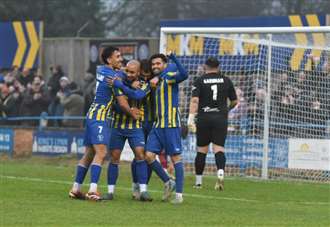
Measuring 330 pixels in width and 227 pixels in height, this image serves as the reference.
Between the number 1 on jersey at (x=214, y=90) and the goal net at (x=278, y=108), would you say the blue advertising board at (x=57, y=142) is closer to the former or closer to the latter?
the goal net at (x=278, y=108)

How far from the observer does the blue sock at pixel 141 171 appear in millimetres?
13750

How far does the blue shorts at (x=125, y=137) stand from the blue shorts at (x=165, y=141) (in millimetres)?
153

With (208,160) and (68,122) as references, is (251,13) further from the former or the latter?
(208,160)

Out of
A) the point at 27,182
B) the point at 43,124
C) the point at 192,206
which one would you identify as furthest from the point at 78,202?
the point at 43,124

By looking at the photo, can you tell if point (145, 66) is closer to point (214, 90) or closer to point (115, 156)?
point (115, 156)

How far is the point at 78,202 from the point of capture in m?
13.1

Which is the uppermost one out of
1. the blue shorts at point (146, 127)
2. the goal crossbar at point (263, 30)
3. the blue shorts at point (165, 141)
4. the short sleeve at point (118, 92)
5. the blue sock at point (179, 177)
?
the goal crossbar at point (263, 30)

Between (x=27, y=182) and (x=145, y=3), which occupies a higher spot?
(x=145, y=3)

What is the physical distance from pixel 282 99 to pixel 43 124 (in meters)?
8.87

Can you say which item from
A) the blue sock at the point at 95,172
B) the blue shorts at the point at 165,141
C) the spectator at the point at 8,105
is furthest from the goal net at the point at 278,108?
the spectator at the point at 8,105

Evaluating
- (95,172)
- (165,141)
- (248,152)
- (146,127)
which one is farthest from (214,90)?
(248,152)

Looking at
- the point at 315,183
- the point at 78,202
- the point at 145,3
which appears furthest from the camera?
the point at 145,3

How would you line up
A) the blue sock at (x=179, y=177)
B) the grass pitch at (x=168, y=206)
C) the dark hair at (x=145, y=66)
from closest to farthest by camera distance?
the grass pitch at (x=168, y=206) → the blue sock at (x=179, y=177) → the dark hair at (x=145, y=66)

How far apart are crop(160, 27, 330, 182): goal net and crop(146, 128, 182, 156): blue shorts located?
5136mm
